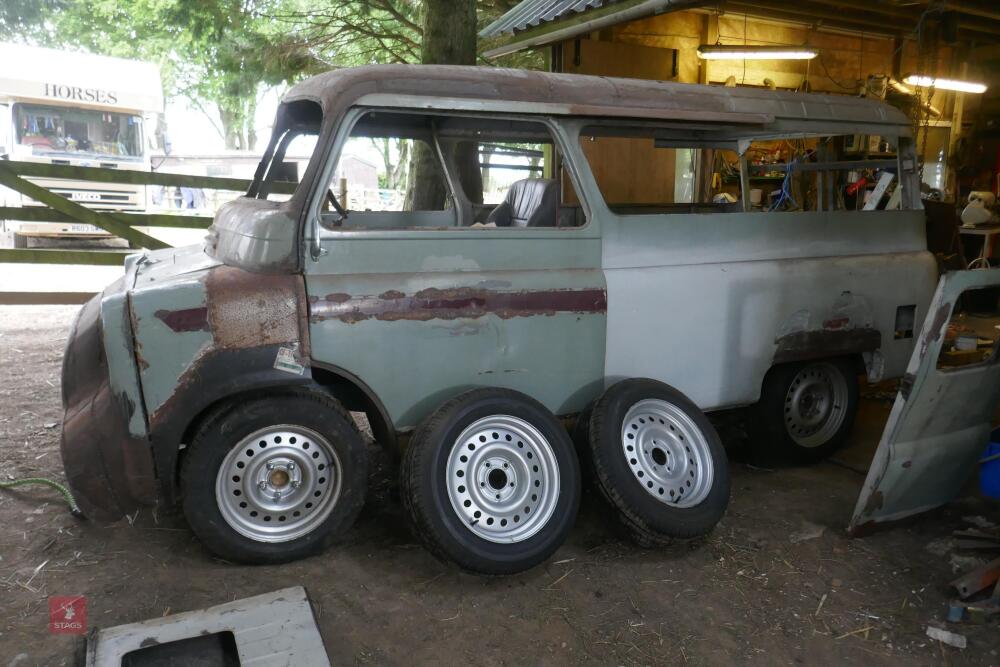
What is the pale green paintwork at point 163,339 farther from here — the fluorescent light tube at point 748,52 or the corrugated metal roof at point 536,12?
the fluorescent light tube at point 748,52

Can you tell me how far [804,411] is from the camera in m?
4.89

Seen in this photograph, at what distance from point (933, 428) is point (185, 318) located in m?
3.56

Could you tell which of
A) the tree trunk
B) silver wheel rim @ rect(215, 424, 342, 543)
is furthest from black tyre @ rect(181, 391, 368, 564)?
the tree trunk

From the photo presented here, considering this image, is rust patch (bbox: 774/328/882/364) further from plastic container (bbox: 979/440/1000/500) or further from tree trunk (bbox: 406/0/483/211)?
tree trunk (bbox: 406/0/483/211)

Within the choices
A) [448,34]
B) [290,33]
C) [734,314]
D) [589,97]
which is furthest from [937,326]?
[290,33]

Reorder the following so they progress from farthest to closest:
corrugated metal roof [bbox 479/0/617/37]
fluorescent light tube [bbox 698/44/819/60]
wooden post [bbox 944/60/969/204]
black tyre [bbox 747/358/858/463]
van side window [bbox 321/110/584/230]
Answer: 1. wooden post [bbox 944/60/969/204]
2. fluorescent light tube [bbox 698/44/819/60]
3. corrugated metal roof [bbox 479/0/617/37]
4. black tyre [bbox 747/358/858/463]
5. van side window [bbox 321/110/584/230]

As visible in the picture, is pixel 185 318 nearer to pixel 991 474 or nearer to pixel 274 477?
pixel 274 477

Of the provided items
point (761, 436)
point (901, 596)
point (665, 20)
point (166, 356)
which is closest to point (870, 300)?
point (761, 436)

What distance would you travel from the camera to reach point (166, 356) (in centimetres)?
314

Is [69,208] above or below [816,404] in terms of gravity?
above

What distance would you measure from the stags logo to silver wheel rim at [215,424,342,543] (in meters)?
0.65

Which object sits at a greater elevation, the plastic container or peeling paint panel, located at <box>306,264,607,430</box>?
peeling paint panel, located at <box>306,264,607,430</box>

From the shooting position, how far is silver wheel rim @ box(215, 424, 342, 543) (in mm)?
3316

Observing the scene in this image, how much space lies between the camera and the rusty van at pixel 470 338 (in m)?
3.23
